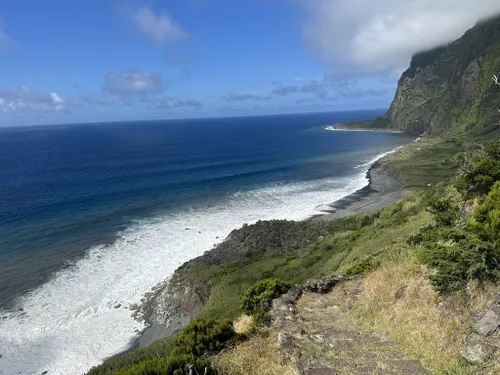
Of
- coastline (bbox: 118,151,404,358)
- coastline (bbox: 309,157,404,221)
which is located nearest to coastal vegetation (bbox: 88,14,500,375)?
coastline (bbox: 118,151,404,358)

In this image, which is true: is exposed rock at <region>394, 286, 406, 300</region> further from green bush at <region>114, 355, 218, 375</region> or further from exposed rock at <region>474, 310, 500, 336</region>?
green bush at <region>114, 355, 218, 375</region>

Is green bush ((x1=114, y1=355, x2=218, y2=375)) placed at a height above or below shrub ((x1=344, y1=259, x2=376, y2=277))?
above

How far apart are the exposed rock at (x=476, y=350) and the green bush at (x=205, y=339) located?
22.1 feet

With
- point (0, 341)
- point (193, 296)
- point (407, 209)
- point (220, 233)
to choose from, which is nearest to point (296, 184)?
point (220, 233)

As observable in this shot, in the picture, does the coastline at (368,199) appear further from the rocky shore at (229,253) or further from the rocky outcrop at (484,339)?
the rocky outcrop at (484,339)

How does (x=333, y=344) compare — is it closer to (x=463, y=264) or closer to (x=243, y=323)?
(x=463, y=264)

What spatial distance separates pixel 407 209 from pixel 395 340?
99.4ft

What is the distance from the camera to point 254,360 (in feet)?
34.3

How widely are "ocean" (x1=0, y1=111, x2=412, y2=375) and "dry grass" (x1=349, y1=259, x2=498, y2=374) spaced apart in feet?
67.3

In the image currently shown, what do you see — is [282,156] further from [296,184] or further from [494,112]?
[494,112]

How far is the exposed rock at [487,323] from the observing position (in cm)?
902

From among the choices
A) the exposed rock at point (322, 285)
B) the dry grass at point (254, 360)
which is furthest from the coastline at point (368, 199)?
the dry grass at point (254, 360)

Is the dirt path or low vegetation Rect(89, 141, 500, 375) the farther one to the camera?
low vegetation Rect(89, 141, 500, 375)

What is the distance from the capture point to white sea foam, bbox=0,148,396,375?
2628cm
